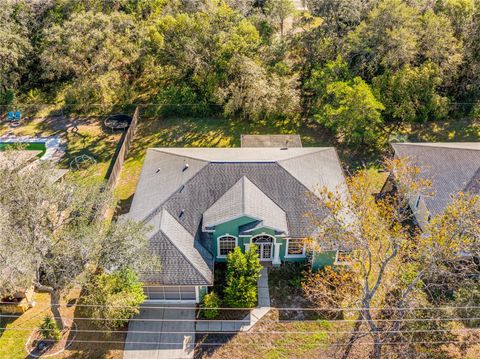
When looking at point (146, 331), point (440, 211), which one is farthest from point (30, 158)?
point (440, 211)

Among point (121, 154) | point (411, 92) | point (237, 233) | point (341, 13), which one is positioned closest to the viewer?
point (237, 233)

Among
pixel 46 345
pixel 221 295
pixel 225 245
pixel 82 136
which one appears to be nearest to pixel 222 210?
pixel 225 245

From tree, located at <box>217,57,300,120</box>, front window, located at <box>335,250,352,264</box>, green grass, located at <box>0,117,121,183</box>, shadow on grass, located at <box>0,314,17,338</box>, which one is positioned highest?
tree, located at <box>217,57,300,120</box>

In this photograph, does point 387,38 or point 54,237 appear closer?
point 54,237

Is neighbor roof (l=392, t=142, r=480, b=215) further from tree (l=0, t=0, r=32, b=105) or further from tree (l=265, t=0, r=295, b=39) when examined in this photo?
tree (l=0, t=0, r=32, b=105)

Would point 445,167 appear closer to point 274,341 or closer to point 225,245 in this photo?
point 225,245

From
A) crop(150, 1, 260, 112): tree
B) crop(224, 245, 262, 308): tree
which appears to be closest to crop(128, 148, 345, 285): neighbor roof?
crop(224, 245, 262, 308): tree

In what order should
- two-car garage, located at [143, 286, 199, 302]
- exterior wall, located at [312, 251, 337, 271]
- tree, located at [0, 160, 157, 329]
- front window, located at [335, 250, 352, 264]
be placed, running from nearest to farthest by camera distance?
tree, located at [0, 160, 157, 329] < two-car garage, located at [143, 286, 199, 302] < front window, located at [335, 250, 352, 264] < exterior wall, located at [312, 251, 337, 271]
